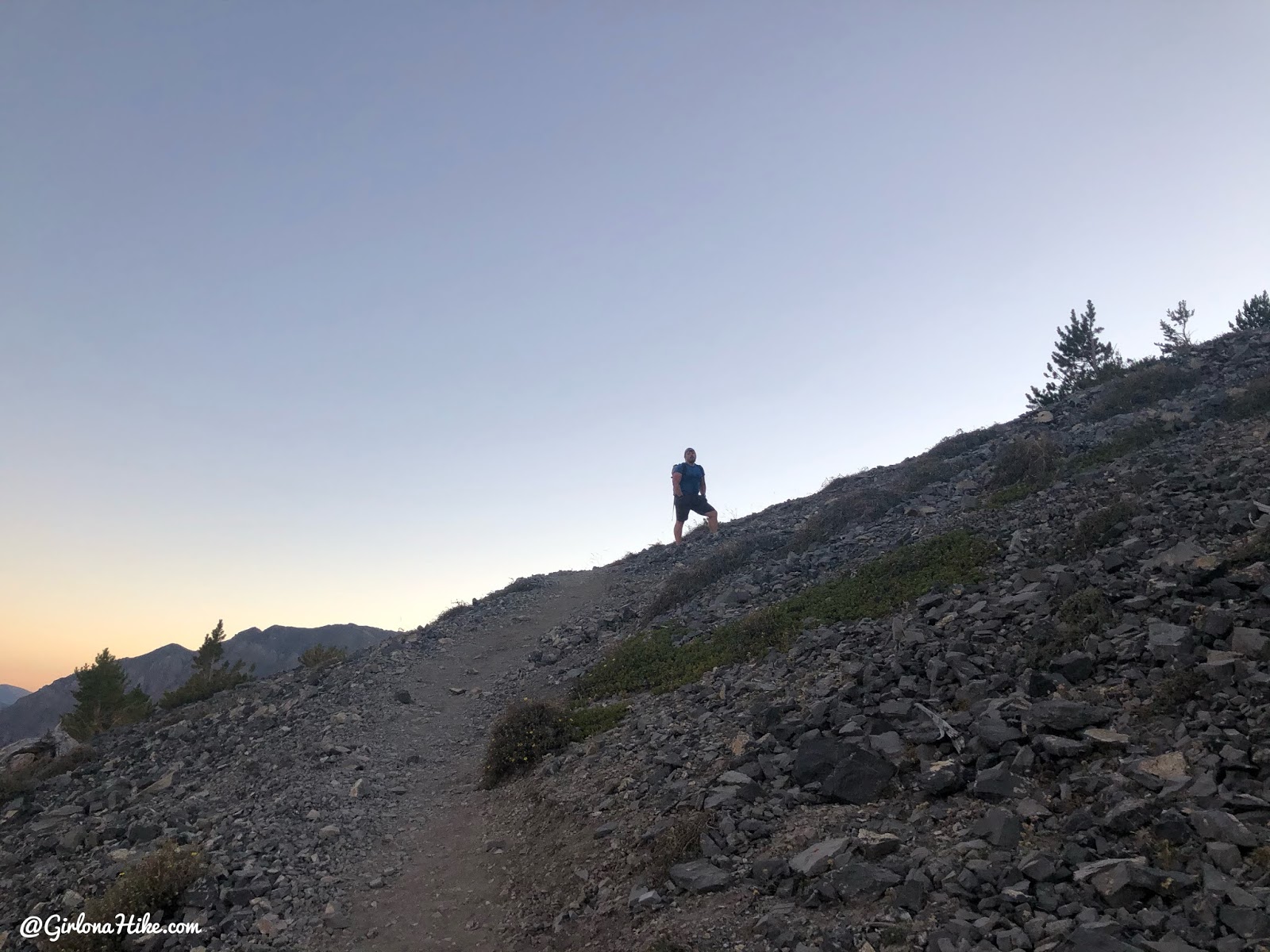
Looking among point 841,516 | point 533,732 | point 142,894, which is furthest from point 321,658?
point 841,516

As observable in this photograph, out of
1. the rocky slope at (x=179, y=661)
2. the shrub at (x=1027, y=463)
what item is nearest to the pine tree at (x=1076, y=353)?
the shrub at (x=1027, y=463)

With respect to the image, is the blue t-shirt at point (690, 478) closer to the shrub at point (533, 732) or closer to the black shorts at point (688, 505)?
the black shorts at point (688, 505)

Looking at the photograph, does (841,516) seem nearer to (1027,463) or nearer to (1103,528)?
(1027,463)

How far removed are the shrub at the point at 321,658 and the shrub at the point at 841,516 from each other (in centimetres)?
1438

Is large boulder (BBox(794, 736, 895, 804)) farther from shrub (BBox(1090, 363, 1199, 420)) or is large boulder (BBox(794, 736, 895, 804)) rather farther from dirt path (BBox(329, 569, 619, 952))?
shrub (BBox(1090, 363, 1199, 420))

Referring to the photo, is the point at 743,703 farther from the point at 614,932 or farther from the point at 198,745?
the point at 198,745

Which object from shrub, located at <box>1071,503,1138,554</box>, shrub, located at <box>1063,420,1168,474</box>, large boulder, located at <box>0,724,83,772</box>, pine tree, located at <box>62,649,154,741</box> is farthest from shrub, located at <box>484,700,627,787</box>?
pine tree, located at <box>62,649,154,741</box>

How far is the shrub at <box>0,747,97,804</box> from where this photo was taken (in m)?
15.3

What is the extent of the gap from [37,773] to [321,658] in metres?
7.83

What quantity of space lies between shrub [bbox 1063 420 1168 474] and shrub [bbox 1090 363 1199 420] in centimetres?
339

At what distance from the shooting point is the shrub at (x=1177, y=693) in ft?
24.7

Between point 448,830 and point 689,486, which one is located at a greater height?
point 689,486

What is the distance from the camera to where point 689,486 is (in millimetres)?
26781

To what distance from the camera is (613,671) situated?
1695 cm
